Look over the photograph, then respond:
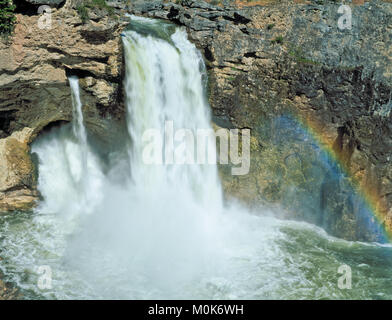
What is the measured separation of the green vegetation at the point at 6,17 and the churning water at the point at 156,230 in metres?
2.63

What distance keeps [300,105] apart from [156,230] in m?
7.20

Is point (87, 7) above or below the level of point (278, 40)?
above

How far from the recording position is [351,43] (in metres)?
15.8

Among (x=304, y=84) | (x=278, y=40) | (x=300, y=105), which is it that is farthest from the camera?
(x=300, y=105)

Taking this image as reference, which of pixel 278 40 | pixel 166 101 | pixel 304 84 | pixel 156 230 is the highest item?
pixel 278 40

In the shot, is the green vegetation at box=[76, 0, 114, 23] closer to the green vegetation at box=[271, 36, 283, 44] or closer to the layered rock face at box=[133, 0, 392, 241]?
the layered rock face at box=[133, 0, 392, 241]

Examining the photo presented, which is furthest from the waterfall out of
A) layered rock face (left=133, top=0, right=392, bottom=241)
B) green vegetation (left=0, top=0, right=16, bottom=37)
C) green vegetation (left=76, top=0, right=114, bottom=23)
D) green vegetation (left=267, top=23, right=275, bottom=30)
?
green vegetation (left=0, top=0, right=16, bottom=37)

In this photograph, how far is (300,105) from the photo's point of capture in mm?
15734

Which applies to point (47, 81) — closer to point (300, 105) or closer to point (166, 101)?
point (166, 101)

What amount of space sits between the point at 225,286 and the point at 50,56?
8.75 metres

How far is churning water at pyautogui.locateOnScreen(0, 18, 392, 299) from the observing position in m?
11.1

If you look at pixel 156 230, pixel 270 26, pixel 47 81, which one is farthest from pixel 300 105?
pixel 47 81
